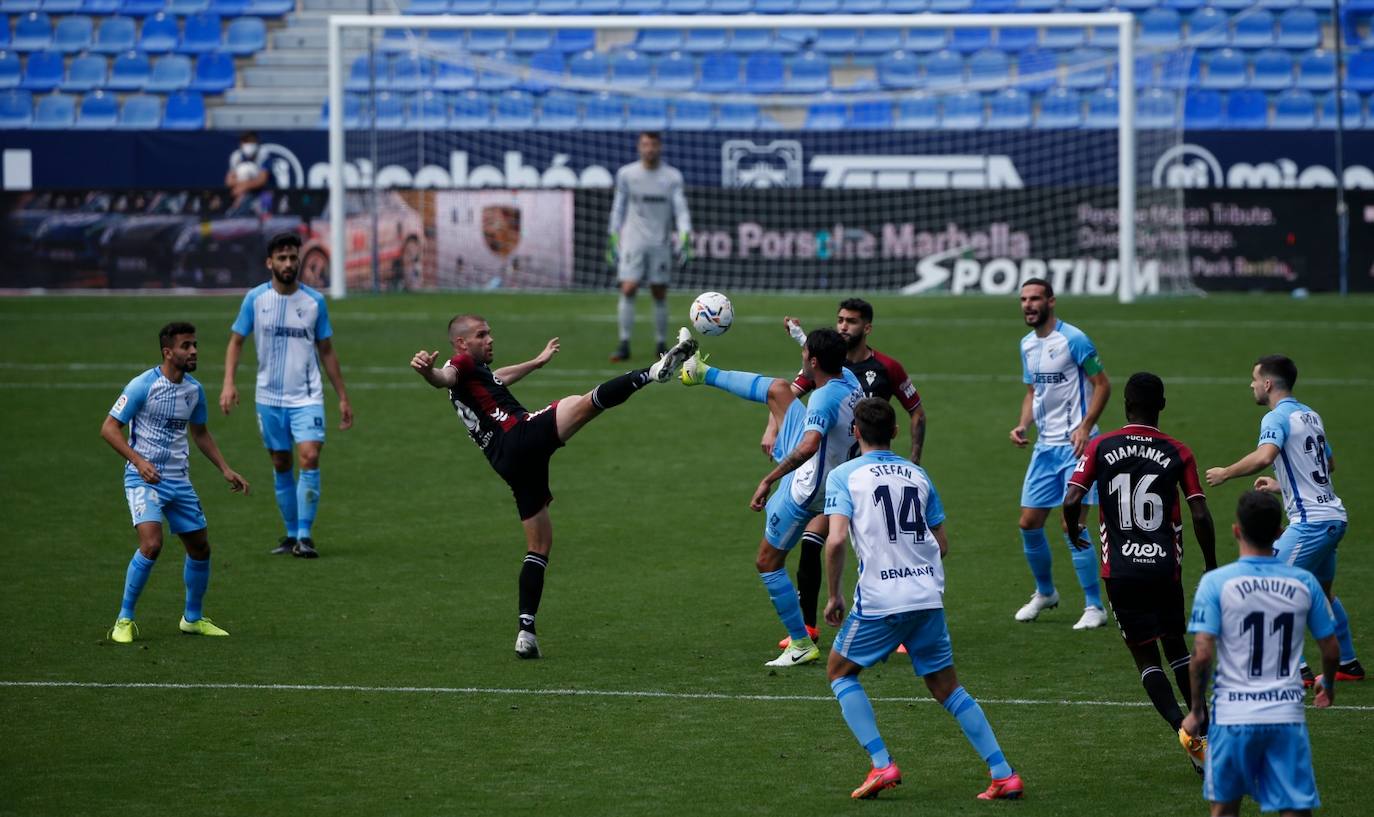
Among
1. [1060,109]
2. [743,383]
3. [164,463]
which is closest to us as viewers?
[743,383]

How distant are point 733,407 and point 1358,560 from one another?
7.58m

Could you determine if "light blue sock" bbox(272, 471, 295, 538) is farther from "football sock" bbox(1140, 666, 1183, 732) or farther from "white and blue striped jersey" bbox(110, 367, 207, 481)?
"football sock" bbox(1140, 666, 1183, 732)

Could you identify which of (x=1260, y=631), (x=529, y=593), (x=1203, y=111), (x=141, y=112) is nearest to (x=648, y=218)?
(x=529, y=593)

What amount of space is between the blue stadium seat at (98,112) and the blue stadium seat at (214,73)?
1585 millimetres

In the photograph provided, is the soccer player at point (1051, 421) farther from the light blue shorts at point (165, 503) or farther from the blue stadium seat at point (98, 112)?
the blue stadium seat at point (98, 112)

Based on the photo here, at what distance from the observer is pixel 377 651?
9852 millimetres

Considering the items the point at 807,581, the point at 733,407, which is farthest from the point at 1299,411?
the point at 733,407

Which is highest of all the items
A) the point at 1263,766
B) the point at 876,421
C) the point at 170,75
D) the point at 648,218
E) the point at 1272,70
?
the point at 170,75

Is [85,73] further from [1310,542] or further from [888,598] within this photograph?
[888,598]

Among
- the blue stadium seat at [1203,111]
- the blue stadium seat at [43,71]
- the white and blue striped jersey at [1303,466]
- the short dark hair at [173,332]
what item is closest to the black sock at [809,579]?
the white and blue striped jersey at [1303,466]

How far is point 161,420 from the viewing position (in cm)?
995

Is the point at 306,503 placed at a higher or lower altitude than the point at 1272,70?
lower

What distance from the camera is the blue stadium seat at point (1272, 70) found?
104 ft

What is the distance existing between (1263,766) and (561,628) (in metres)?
5.39
